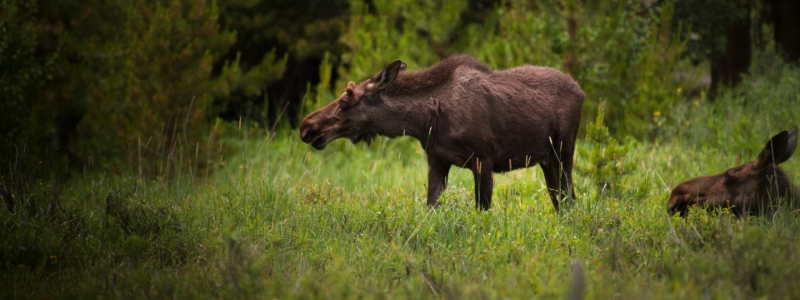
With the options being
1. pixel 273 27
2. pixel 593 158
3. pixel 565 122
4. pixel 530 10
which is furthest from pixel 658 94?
pixel 273 27

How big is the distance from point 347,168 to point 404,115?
2999 mm

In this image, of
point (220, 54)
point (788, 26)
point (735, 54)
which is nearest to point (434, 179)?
point (220, 54)

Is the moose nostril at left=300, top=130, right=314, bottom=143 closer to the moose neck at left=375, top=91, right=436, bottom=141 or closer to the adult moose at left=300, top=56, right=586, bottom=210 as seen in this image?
the adult moose at left=300, top=56, right=586, bottom=210

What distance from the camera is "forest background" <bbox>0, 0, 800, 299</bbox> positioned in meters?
3.79

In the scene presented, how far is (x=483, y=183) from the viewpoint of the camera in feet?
17.1

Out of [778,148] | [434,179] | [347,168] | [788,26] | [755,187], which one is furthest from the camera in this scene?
[788,26]

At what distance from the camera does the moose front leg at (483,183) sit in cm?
519

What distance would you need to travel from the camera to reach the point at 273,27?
14039 millimetres

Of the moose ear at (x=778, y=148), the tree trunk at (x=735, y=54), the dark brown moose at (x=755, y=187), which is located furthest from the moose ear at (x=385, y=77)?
the tree trunk at (x=735, y=54)

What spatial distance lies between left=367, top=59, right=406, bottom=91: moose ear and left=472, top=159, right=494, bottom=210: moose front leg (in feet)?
3.69

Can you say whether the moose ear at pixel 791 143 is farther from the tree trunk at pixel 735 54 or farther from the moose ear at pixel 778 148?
the tree trunk at pixel 735 54

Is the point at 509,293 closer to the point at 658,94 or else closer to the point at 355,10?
the point at 658,94

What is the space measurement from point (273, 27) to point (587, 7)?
744 cm

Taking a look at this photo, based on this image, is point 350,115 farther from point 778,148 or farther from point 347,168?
point 778,148
